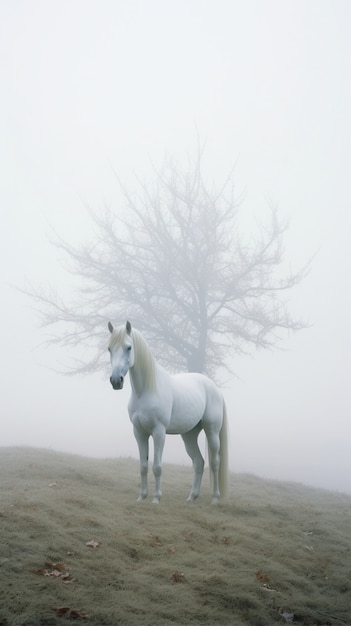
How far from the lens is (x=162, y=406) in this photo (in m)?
8.48

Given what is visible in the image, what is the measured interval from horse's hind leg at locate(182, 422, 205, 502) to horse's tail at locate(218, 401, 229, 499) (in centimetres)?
34

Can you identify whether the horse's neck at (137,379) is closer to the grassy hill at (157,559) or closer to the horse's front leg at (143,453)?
the horse's front leg at (143,453)

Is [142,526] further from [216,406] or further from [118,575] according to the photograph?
[216,406]

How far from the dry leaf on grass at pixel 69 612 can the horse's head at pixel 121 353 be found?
3.08m

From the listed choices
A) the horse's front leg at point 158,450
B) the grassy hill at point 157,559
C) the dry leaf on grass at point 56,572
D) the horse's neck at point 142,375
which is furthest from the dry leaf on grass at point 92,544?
the horse's neck at point 142,375

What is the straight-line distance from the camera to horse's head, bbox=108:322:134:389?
7.68 m

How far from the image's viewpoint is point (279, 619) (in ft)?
18.5

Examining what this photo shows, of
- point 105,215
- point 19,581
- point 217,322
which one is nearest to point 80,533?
point 19,581

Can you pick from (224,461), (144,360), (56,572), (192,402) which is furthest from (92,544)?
(224,461)

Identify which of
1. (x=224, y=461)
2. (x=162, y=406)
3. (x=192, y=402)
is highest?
(x=192, y=402)

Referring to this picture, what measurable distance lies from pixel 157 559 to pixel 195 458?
335 cm

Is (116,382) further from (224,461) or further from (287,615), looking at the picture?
(287,615)

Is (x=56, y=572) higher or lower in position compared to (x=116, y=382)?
lower

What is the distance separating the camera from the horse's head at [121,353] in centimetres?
768
